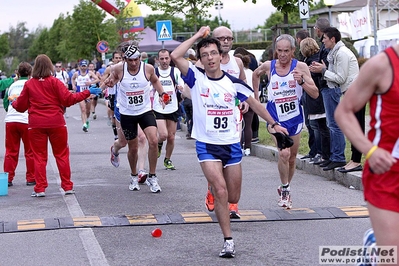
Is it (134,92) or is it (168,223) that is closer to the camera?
(168,223)

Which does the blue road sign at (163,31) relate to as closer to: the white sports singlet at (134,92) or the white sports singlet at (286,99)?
the white sports singlet at (134,92)

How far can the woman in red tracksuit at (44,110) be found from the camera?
10758mm

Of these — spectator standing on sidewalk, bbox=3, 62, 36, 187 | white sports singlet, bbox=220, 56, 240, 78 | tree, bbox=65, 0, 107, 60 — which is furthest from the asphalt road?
tree, bbox=65, 0, 107, 60

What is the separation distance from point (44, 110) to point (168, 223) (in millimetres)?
3110

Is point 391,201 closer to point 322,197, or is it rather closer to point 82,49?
point 322,197

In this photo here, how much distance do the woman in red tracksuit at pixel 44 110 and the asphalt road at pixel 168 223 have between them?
0.36m

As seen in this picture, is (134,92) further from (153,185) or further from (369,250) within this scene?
(369,250)

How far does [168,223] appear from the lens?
336 inches

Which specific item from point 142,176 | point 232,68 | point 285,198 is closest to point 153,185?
point 142,176

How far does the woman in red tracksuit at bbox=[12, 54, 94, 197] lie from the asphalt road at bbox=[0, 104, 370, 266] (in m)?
0.36

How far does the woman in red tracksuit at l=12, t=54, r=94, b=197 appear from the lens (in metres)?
10.8

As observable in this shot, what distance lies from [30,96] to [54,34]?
107182 millimetres

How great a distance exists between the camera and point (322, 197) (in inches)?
405

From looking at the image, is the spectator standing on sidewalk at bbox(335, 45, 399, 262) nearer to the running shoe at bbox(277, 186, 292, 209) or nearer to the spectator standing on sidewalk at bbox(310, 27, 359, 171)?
the running shoe at bbox(277, 186, 292, 209)
